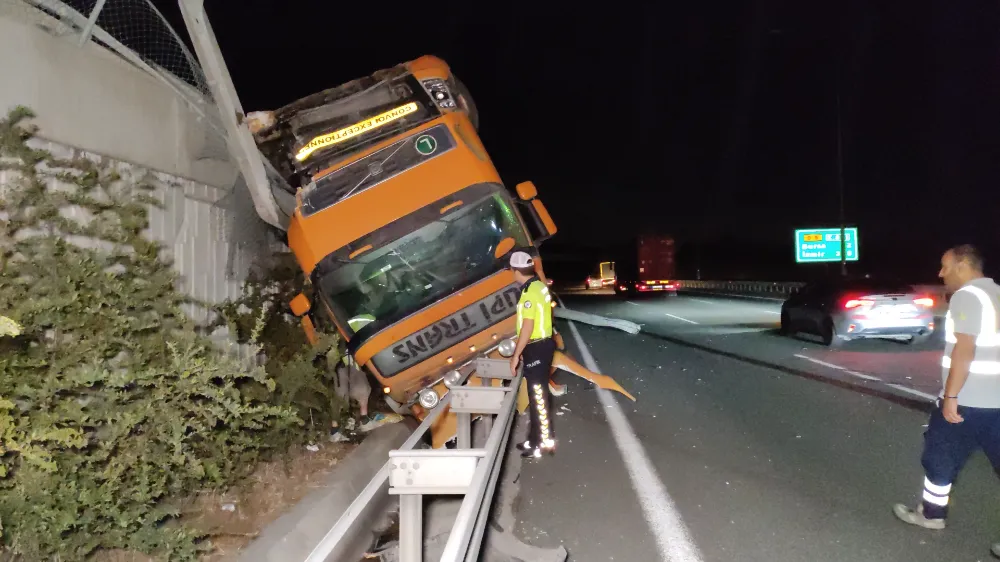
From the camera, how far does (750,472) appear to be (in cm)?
666

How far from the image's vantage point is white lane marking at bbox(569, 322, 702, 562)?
4.96m

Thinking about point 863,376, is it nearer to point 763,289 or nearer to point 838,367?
point 838,367

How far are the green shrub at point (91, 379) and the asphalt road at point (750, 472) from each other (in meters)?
2.40

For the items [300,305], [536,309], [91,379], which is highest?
[300,305]

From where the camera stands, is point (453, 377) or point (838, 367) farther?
point (838, 367)

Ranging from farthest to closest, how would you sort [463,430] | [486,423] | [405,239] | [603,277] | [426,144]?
[603,277] → [426,144] → [405,239] → [486,423] → [463,430]

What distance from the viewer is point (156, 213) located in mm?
6203

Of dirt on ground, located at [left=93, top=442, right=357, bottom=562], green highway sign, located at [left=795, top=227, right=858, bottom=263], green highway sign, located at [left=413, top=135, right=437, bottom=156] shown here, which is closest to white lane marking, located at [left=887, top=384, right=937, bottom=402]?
green highway sign, located at [left=413, top=135, right=437, bottom=156]

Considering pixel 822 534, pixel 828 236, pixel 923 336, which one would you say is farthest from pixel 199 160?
pixel 828 236

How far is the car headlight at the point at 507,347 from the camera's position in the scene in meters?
7.50

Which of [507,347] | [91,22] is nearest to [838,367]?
[507,347]

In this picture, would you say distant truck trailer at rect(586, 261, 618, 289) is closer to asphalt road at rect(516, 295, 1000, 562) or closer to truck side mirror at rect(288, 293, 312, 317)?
asphalt road at rect(516, 295, 1000, 562)

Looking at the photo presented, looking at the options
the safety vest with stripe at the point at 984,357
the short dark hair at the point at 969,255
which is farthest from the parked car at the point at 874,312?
the safety vest with stripe at the point at 984,357

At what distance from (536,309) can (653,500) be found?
1.88m
